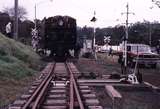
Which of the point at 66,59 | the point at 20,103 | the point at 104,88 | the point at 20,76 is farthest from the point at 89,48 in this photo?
the point at 20,103

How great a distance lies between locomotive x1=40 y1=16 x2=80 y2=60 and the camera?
139 ft

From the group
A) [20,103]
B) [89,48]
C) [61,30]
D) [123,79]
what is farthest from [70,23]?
[20,103]

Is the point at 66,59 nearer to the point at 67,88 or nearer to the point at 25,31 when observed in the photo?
the point at 67,88

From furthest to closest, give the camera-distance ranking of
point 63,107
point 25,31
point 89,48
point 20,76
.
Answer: point 25,31
point 89,48
point 20,76
point 63,107

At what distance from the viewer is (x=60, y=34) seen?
4253 centimetres

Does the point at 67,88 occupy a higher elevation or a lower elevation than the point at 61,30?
lower

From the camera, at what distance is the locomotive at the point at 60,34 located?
42250 millimetres

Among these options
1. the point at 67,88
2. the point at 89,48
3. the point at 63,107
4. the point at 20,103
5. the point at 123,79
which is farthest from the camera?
the point at 89,48

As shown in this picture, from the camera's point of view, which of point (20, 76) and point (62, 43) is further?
point (62, 43)

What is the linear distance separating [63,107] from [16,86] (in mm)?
6686

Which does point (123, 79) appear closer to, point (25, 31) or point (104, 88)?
point (104, 88)

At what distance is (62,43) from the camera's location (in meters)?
42.6

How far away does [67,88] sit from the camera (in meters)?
18.1

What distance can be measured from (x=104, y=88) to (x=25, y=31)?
78940mm
